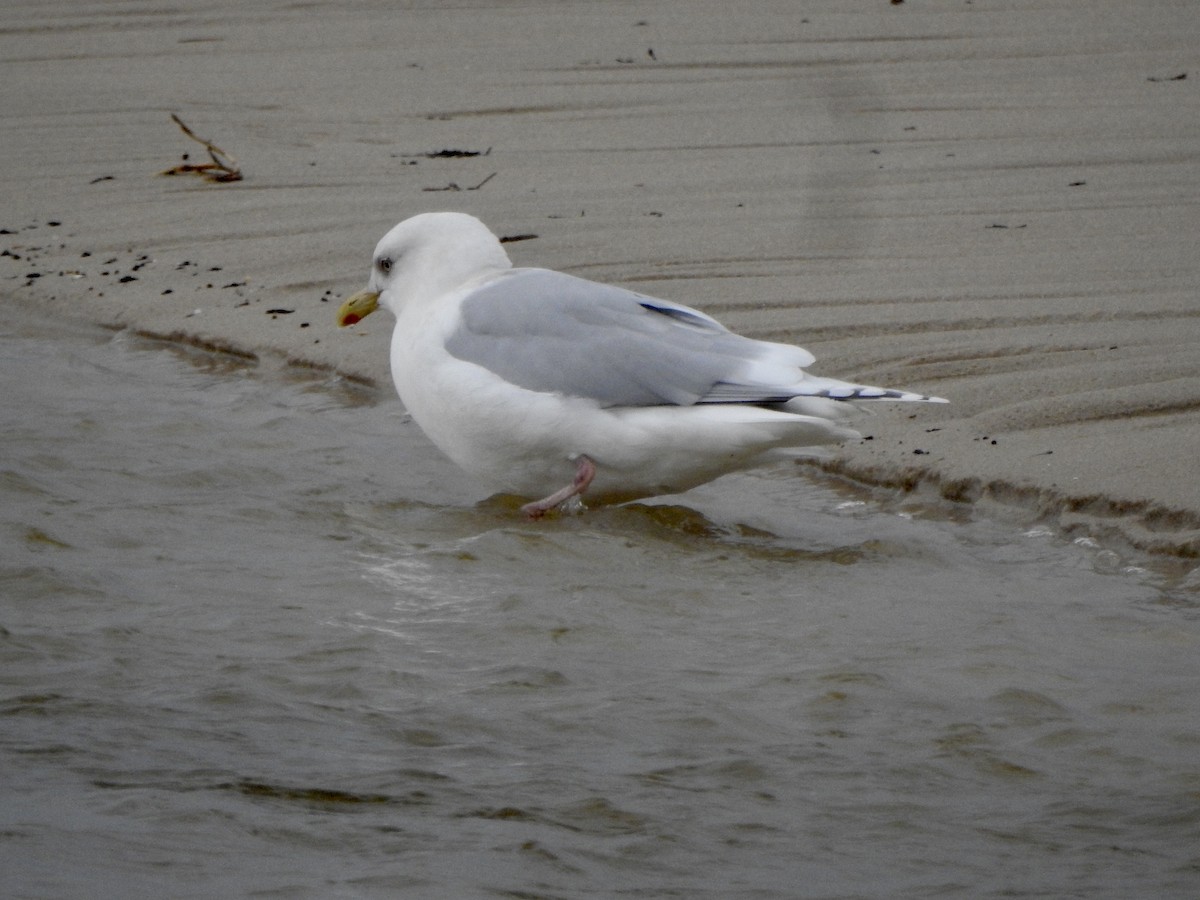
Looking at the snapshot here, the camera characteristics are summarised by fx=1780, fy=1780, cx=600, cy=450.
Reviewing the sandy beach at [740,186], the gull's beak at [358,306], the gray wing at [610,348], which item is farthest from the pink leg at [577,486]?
the gull's beak at [358,306]

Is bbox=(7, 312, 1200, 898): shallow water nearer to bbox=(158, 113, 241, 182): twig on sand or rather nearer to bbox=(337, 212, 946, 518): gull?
bbox=(337, 212, 946, 518): gull

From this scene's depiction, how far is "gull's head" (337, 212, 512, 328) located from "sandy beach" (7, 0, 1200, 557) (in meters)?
0.98

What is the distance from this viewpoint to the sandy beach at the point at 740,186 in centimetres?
508

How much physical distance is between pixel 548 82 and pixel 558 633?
573cm

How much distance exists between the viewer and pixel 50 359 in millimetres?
6199

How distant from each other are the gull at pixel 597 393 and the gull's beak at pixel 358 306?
1.47 ft

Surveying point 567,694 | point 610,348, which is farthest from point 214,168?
point 567,694

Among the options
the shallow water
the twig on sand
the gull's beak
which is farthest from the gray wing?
the twig on sand

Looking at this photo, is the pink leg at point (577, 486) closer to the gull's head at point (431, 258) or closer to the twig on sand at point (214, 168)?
the gull's head at point (431, 258)

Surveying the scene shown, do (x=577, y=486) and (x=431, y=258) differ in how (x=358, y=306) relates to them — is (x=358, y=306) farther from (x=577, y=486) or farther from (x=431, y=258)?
(x=577, y=486)

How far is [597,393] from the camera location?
4406 millimetres

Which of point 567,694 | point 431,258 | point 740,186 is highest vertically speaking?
point 740,186

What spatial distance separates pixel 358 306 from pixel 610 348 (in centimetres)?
106

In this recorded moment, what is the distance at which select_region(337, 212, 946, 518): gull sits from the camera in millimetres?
4297
